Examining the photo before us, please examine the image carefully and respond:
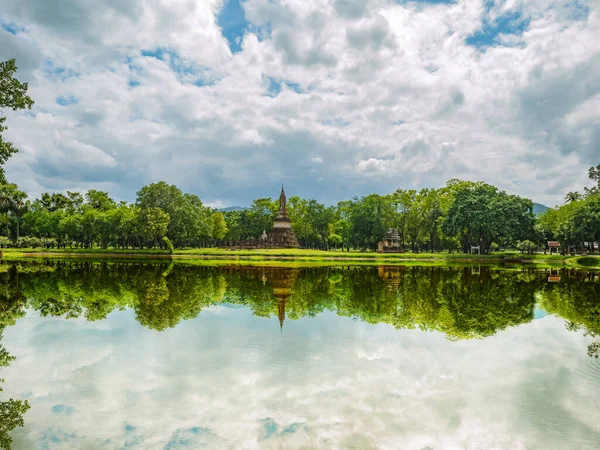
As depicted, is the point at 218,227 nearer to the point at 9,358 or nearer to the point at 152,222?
the point at 152,222

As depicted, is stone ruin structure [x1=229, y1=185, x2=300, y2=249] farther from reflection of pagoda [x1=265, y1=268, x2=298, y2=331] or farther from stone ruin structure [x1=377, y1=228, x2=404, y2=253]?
reflection of pagoda [x1=265, y1=268, x2=298, y2=331]

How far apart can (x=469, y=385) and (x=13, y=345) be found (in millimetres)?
12996

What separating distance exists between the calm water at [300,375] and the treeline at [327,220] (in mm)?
52405

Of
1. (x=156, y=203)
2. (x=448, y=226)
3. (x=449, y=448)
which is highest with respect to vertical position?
(x=156, y=203)

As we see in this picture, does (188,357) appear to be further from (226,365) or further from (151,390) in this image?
(151,390)

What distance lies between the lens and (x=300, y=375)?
9.93 m

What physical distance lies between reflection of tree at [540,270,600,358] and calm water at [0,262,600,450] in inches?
8.7

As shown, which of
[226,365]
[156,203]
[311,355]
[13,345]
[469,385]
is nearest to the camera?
[469,385]

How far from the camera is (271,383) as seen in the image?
370 inches

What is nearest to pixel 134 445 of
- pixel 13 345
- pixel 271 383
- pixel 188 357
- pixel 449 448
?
pixel 271 383

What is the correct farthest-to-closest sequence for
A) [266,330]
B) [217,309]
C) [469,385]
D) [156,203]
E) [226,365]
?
[156,203], [217,309], [266,330], [226,365], [469,385]

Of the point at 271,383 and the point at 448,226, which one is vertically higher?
the point at 448,226

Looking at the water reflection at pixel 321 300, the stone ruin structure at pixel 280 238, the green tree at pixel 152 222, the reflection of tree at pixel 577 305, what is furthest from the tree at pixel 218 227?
the reflection of tree at pixel 577 305

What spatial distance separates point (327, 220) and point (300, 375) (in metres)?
91.3
